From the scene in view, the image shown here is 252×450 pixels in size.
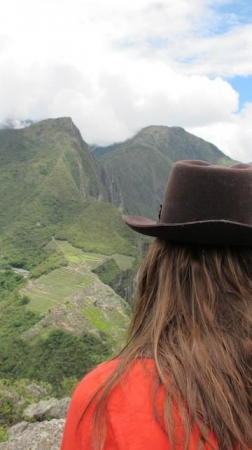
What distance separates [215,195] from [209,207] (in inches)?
1.9

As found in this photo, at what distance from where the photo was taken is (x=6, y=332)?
158ft

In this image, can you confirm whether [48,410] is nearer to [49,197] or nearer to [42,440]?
[42,440]

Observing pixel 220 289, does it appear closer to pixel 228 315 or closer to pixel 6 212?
pixel 228 315

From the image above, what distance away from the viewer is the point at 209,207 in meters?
1.85

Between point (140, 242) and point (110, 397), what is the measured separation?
9021 centimetres

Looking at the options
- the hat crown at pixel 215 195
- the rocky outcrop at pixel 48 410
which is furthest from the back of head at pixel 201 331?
the rocky outcrop at pixel 48 410

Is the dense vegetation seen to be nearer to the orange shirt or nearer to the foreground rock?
the foreground rock

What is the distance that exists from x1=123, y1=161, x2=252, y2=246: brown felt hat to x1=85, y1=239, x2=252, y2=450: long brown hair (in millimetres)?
77

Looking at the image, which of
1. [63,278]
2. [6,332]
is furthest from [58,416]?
[63,278]

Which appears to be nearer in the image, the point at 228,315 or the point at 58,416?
the point at 228,315

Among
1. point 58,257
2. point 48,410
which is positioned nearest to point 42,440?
point 48,410

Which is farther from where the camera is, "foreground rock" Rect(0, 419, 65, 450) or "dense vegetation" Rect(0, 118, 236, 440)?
"dense vegetation" Rect(0, 118, 236, 440)

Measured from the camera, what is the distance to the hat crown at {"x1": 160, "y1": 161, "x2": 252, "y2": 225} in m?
1.85

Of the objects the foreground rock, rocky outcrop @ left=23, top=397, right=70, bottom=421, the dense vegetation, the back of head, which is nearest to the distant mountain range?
the dense vegetation
